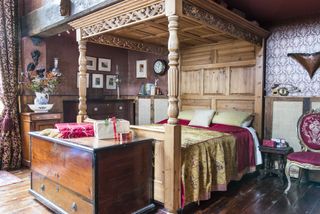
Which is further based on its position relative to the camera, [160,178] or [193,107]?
[193,107]

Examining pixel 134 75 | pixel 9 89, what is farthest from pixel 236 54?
pixel 9 89

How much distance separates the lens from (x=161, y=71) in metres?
5.35

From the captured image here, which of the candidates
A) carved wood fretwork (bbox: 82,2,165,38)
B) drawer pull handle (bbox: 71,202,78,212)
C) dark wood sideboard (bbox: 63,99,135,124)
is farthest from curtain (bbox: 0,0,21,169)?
drawer pull handle (bbox: 71,202,78,212)

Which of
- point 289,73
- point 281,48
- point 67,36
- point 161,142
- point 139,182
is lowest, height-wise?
point 139,182

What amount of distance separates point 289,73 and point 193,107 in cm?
177

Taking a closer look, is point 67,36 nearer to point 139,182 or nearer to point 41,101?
point 41,101

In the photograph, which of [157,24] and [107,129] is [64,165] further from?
[157,24]

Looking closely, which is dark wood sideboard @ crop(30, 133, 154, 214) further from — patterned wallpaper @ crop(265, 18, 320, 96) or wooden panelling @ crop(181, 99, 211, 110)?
patterned wallpaper @ crop(265, 18, 320, 96)

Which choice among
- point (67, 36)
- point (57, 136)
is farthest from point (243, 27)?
point (67, 36)

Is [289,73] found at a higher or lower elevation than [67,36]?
lower

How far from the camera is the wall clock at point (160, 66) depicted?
5320 millimetres

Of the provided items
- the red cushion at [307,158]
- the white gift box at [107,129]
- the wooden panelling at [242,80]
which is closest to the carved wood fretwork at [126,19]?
the white gift box at [107,129]

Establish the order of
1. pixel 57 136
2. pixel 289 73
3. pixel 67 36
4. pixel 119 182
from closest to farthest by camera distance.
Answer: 1. pixel 119 182
2. pixel 57 136
3. pixel 289 73
4. pixel 67 36

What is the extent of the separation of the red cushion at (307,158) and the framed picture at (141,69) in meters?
3.68
